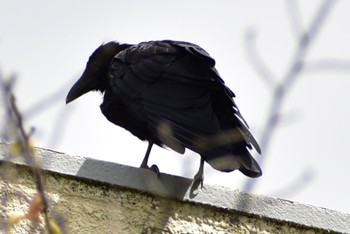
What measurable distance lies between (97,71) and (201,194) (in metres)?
2.88

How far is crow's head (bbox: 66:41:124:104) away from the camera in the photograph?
6477 mm

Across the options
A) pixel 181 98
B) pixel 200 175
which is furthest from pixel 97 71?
pixel 200 175

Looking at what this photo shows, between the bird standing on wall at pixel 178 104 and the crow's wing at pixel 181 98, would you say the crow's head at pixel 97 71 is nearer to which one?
the bird standing on wall at pixel 178 104

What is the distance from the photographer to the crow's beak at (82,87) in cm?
658

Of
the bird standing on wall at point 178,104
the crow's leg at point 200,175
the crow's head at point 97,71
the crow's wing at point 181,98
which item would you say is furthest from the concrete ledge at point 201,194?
the crow's head at point 97,71

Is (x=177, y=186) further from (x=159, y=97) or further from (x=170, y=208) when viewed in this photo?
(x=159, y=97)

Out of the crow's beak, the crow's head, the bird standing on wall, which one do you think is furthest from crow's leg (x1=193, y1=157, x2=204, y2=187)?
the crow's beak

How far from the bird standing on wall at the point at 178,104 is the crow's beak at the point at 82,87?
56 cm

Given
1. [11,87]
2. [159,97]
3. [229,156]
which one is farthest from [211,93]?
[11,87]

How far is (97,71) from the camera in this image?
6.50 metres

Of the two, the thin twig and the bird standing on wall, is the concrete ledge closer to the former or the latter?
the bird standing on wall

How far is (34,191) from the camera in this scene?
3602mm

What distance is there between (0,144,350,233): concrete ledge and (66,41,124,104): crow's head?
2.66m

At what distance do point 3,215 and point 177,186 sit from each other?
0.80m
